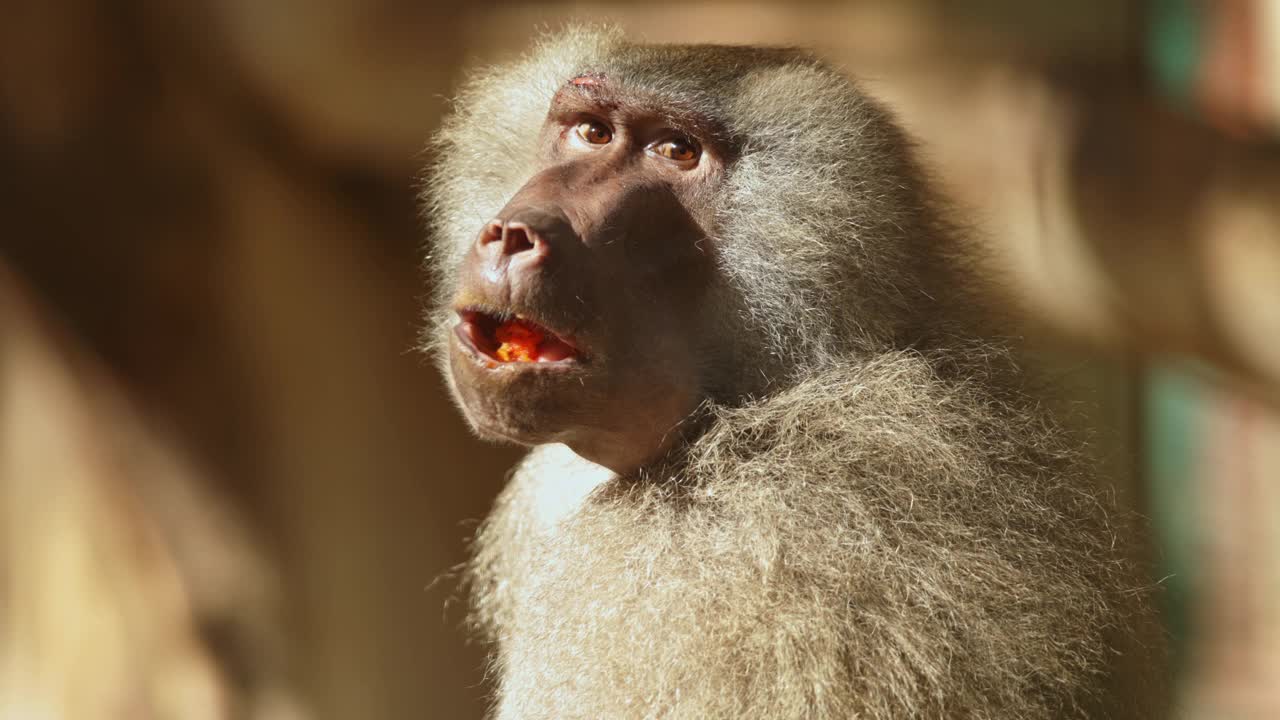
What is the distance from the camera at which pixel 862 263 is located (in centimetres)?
206

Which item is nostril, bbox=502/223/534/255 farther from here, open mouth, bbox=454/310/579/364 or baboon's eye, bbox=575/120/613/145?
baboon's eye, bbox=575/120/613/145

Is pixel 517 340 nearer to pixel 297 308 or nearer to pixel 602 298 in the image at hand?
pixel 602 298

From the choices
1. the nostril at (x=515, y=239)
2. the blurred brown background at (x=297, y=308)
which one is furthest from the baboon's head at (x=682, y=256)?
the blurred brown background at (x=297, y=308)

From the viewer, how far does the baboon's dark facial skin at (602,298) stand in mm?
1943

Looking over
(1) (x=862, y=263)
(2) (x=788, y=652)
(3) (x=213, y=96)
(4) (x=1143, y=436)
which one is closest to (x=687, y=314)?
(1) (x=862, y=263)

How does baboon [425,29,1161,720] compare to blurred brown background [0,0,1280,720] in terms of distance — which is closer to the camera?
baboon [425,29,1161,720]

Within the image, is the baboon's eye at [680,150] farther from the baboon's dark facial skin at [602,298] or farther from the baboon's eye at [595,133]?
the baboon's eye at [595,133]

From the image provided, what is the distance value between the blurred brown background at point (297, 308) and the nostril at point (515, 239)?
1992mm

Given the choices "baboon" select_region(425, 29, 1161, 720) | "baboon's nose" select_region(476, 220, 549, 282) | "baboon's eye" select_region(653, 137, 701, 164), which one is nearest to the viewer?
"baboon" select_region(425, 29, 1161, 720)

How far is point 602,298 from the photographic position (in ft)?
6.52

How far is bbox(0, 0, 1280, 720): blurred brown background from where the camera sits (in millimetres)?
3781

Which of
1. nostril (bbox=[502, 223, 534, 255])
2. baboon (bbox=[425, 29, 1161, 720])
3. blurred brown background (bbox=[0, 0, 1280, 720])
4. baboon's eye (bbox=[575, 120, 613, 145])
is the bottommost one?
blurred brown background (bbox=[0, 0, 1280, 720])

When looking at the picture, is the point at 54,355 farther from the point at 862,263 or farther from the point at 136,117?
the point at 862,263

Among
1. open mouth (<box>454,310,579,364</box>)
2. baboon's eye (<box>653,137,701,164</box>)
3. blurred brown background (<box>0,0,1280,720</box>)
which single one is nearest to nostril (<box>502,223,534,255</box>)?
open mouth (<box>454,310,579,364</box>)
